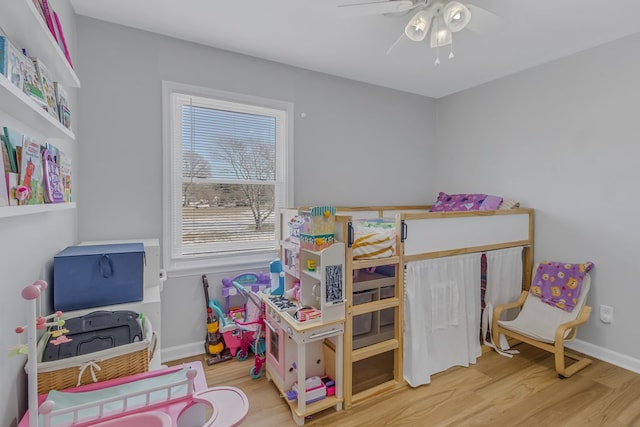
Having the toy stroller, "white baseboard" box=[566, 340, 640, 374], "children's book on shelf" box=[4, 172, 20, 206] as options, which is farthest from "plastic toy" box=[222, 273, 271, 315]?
"white baseboard" box=[566, 340, 640, 374]

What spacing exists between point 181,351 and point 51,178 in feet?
5.72

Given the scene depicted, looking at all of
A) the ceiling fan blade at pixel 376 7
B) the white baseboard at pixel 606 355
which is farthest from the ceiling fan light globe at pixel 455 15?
the white baseboard at pixel 606 355

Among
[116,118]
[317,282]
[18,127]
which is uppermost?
[116,118]

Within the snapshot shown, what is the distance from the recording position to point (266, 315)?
7.24ft

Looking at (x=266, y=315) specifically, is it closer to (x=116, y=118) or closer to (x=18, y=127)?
(x=18, y=127)

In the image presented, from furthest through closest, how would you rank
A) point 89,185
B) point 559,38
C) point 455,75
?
point 455,75 < point 559,38 < point 89,185

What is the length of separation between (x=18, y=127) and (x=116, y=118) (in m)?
1.18

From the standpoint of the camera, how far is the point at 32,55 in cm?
121

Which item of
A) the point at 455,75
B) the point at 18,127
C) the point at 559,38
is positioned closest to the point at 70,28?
the point at 18,127

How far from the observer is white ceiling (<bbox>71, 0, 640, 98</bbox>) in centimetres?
200

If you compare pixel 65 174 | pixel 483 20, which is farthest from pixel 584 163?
pixel 65 174

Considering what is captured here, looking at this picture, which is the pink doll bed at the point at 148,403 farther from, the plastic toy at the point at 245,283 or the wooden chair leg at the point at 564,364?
the wooden chair leg at the point at 564,364

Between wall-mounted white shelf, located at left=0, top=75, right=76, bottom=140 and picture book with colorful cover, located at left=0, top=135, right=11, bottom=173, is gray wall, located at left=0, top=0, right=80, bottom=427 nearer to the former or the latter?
wall-mounted white shelf, located at left=0, top=75, right=76, bottom=140

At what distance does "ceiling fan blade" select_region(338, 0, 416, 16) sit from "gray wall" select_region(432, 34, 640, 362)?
1968 millimetres
